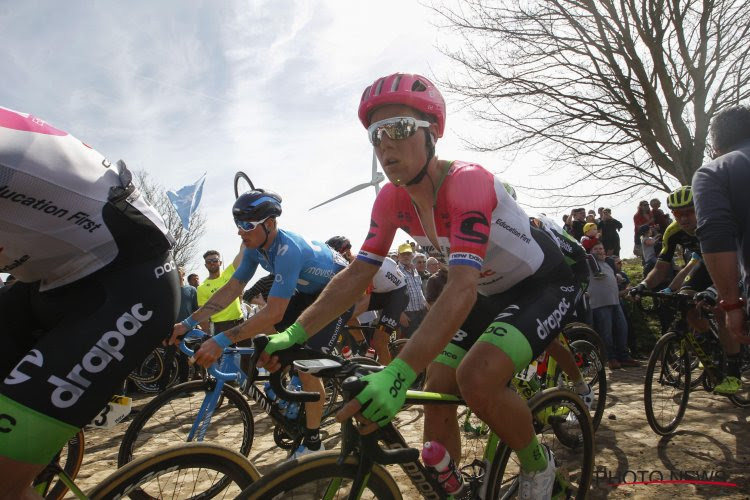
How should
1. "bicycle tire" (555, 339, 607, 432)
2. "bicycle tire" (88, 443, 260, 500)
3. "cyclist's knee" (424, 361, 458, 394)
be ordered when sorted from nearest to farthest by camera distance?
"bicycle tire" (88, 443, 260, 500)
"cyclist's knee" (424, 361, 458, 394)
"bicycle tire" (555, 339, 607, 432)

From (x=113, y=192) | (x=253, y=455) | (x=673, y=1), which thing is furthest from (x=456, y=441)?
(x=673, y=1)

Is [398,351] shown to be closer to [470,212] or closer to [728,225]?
[728,225]

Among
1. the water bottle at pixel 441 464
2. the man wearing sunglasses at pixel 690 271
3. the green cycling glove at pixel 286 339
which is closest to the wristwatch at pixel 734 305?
the man wearing sunglasses at pixel 690 271

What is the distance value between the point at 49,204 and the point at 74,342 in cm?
58

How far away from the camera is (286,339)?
2.12m

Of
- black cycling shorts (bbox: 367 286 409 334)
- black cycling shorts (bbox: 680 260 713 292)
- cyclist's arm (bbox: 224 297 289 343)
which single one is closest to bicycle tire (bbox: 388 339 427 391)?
black cycling shorts (bbox: 367 286 409 334)

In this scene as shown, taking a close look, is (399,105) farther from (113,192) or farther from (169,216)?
(169,216)

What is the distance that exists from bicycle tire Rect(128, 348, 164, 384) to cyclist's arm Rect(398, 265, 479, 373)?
819 centimetres

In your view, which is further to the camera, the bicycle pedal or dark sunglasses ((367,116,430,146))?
the bicycle pedal

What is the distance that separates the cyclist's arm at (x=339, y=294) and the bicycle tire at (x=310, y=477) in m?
0.71

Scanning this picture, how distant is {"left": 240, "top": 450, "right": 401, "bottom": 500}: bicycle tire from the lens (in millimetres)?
1747

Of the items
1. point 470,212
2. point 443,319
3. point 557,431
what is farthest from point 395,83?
point 557,431

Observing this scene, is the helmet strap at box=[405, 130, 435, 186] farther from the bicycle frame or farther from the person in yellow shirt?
the person in yellow shirt

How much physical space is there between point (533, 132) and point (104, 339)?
1156 centimetres
